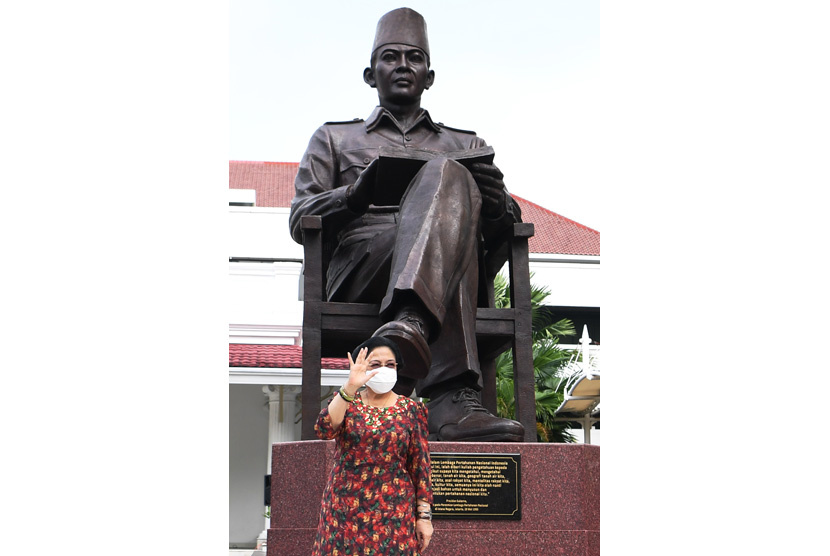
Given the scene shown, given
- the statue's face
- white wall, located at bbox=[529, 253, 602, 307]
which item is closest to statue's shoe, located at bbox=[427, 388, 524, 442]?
the statue's face

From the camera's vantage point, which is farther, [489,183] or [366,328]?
[489,183]

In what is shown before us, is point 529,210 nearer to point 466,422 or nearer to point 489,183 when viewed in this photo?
point 489,183

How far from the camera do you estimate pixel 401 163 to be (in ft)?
12.8

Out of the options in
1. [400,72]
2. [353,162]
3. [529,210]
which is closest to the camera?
[353,162]

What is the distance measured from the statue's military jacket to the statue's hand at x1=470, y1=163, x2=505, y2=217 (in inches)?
4.4

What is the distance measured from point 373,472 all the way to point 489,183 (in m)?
1.81

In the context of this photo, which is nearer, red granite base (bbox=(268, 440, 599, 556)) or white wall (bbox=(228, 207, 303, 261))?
red granite base (bbox=(268, 440, 599, 556))

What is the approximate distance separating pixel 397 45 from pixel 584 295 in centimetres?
1727

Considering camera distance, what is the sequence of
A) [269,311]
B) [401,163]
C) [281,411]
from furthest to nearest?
[269,311], [281,411], [401,163]

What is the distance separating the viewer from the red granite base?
3.43 meters

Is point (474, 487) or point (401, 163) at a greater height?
point (401, 163)

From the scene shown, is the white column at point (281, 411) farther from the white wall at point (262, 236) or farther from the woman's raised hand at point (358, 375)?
the woman's raised hand at point (358, 375)

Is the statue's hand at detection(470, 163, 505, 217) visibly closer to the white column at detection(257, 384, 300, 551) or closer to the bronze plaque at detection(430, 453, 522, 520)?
the bronze plaque at detection(430, 453, 522, 520)

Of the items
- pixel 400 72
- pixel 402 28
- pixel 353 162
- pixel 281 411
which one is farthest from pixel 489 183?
pixel 281 411
